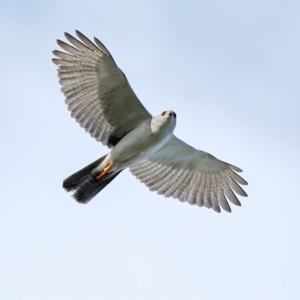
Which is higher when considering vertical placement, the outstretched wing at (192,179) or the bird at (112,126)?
the outstretched wing at (192,179)

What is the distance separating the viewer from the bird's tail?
2253 cm

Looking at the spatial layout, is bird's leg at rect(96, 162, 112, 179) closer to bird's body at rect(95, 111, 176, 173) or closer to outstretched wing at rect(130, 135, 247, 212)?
bird's body at rect(95, 111, 176, 173)

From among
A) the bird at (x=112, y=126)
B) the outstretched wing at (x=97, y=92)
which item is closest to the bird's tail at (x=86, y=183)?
the bird at (x=112, y=126)

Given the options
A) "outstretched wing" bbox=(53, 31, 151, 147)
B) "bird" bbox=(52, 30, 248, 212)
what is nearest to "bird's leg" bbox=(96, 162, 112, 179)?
"bird" bbox=(52, 30, 248, 212)

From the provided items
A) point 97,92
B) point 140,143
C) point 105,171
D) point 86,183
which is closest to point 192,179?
point 140,143

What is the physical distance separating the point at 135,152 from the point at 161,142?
1.82 ft

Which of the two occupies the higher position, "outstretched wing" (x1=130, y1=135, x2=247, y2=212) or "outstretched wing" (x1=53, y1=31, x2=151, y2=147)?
"outstretched wing" (x1=130, y1=135, x2=247, y2=212)

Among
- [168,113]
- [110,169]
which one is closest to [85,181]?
[110,169]

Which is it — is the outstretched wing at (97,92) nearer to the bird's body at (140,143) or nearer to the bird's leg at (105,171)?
the bird's body at (140,143)

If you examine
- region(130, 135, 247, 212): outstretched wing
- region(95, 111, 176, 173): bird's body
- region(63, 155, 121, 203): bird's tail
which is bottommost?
region(63, 155, 121, 203): bird's tail

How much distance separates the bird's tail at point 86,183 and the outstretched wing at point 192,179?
5.14 feet

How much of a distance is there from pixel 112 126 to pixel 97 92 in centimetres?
76

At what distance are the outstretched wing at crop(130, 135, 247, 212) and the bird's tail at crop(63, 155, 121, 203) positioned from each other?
1.57 m

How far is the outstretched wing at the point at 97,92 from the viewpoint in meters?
22.4
